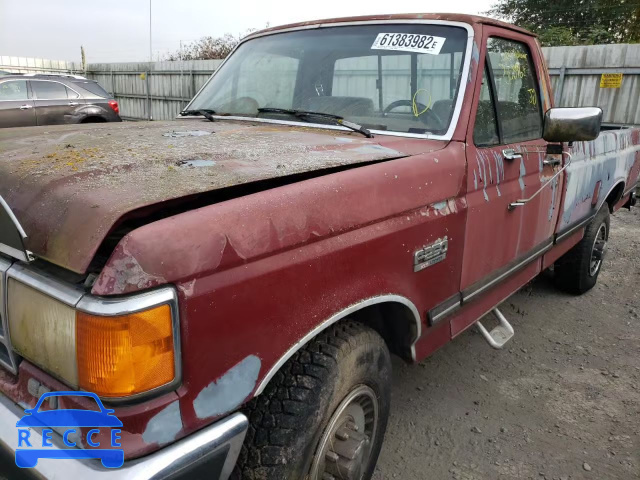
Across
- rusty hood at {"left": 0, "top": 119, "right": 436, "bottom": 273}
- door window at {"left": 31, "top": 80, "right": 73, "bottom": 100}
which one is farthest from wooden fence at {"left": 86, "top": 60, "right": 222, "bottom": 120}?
rusty hood at {"left": 0, "top": 119, "right": 436, "bottom": 273}

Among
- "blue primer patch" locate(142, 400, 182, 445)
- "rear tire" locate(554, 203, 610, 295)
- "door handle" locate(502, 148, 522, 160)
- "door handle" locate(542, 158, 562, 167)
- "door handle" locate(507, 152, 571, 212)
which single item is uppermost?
"door handle" locate(502, 148, 522, 160)

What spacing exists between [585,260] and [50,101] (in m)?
10.5

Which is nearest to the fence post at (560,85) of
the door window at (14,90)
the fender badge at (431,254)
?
the fender badge at (431,254)

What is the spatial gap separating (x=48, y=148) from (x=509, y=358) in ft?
9.99

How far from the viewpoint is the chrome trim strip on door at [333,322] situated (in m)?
1.50

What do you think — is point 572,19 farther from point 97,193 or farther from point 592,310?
point 97,193

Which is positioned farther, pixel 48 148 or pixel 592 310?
pixel 592 310

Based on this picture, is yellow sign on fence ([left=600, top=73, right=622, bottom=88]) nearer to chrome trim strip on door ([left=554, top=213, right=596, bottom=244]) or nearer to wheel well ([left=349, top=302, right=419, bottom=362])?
chrome trim strip on door ([left=554, top=213, right=596, bottom=244])

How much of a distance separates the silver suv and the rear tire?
32.8 ft

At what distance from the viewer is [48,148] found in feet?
6.43

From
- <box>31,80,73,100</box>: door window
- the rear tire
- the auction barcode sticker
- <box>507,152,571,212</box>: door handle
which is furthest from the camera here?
<box>31,80,73,100</box>: door window

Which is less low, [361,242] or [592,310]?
[361,242]

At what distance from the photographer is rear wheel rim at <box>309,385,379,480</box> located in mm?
1760

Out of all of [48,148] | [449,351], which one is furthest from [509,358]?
[48,148]
